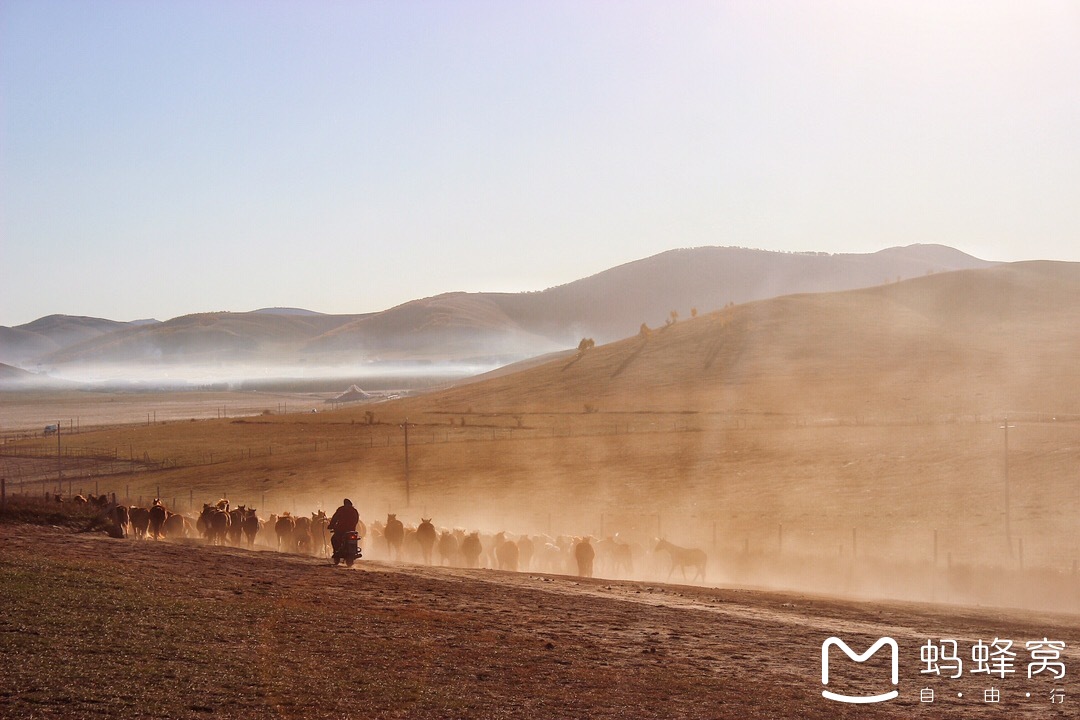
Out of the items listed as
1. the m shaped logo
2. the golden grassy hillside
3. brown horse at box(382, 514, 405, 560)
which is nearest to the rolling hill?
the golden grassy hillside

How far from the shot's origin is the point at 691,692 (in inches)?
490

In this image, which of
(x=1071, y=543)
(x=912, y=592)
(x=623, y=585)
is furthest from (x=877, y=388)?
(x=623, y=585)

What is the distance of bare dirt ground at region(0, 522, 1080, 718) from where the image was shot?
433 inches

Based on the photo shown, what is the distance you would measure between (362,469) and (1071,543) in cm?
3706

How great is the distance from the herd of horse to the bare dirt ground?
833 cm

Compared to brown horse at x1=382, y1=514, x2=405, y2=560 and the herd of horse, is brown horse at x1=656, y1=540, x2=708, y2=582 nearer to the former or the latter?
the herd of horse

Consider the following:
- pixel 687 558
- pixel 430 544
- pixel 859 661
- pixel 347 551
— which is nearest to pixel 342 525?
pixel 347 551

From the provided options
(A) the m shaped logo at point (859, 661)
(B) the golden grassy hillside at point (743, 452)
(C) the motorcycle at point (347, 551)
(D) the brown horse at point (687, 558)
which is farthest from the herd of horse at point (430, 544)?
(A) the m shaped logo at point (859, 661)

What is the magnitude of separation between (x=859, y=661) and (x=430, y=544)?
1661 centimetres

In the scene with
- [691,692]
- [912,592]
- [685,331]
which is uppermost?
[685,331]

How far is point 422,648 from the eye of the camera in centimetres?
1366

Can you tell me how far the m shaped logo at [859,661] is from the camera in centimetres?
1261

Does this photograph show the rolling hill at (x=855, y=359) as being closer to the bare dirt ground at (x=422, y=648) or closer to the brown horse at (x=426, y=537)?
the brown horse at (x=426, y=537)

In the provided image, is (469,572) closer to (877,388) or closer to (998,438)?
(998,438)
